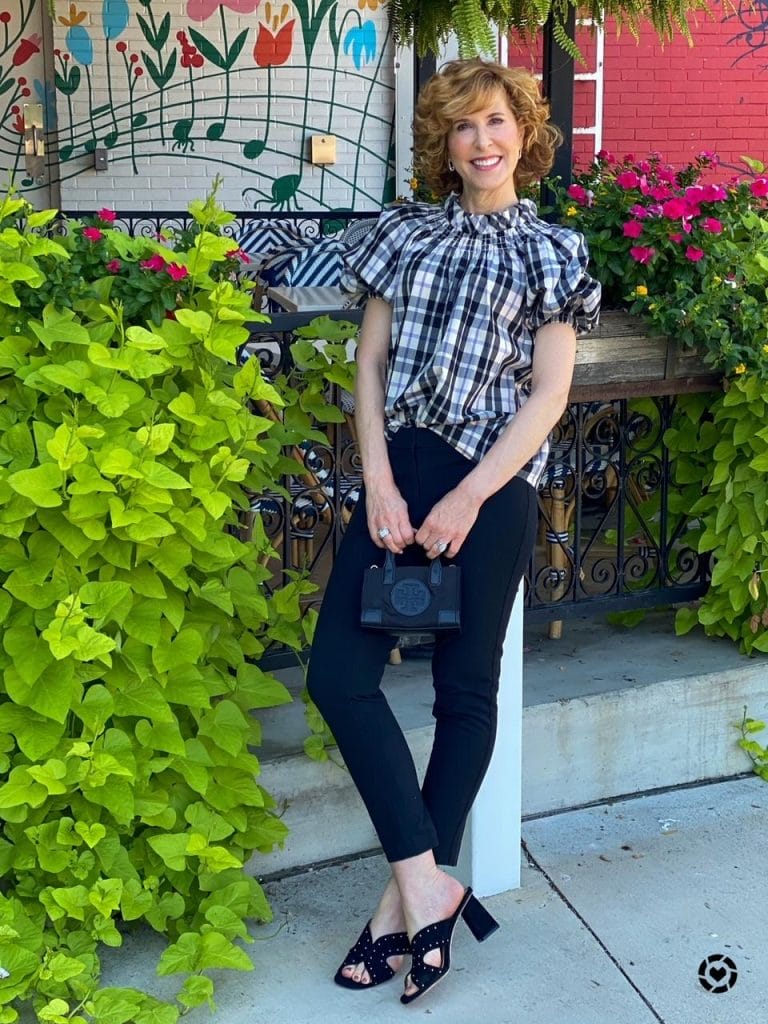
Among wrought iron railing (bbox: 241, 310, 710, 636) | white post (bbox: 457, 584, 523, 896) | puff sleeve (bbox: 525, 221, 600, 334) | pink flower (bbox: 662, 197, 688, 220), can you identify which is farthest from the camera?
wrought iron railing (bbox: 241, 310, 710, 636)

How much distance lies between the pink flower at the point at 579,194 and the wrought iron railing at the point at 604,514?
0.50 metres

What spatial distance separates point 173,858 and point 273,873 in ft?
1.73

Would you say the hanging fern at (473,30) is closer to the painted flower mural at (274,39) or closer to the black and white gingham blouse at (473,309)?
the black and white gingham blouse at (473,309)

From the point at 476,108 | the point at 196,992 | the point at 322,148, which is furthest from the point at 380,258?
the point at 322,148

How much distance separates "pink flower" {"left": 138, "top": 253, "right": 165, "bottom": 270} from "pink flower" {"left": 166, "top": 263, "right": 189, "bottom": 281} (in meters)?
0.04

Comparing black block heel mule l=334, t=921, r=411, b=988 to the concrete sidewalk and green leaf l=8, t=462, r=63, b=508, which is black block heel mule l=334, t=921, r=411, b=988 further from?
green leaf l=8, t=462, r=63, b=508

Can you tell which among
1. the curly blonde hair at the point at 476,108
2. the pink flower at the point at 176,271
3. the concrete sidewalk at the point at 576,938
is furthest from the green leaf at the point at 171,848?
the curly blonde hair at the point at 476,108

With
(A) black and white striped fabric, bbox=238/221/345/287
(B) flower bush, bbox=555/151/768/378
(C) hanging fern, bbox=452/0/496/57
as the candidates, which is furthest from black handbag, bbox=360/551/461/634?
(A) black and white striped fabric, bbox=238/221/345/287

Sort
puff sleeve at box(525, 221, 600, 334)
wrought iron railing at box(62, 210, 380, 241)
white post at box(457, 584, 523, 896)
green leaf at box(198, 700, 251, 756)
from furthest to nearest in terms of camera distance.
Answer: wrought iron railing at box(62, 210, 380, 241)
white post at box(457, 584, 523, 896)
green leaf at box(198, 700, 251, 756)
puff sleeve at box(525, 221, 600, 334)

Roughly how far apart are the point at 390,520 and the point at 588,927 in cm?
100

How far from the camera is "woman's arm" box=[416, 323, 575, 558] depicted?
90.7 inches

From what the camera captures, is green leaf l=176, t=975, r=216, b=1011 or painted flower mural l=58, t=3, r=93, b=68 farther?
painted flower mural l=58, t=3, r=93, b=68

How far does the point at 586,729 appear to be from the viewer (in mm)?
3186

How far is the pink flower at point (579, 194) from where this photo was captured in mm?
3248
